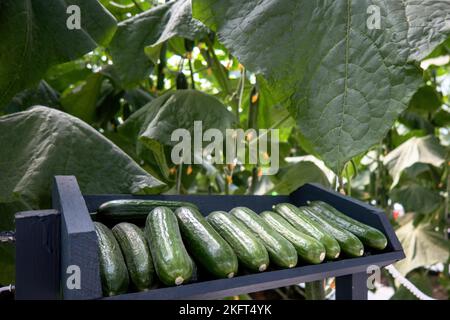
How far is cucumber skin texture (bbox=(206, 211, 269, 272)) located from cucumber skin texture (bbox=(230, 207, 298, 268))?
0.02m

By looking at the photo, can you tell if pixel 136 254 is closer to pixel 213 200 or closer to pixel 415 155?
pixel 213 200

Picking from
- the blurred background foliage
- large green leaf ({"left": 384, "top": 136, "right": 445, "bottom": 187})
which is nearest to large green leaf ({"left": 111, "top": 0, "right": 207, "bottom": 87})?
the blurred background foliage

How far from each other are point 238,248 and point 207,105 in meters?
0.59

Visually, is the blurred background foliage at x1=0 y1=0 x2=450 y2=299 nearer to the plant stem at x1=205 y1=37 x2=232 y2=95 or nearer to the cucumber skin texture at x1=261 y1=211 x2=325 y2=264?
the plant stem at x1=205 y1=37 x2=232 y2=95

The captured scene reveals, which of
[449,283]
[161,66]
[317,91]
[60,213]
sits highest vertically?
[161,66]

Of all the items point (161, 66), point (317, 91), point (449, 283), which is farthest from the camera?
point (449, 283)

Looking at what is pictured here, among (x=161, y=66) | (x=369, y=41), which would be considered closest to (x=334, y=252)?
(x=369, y=41)

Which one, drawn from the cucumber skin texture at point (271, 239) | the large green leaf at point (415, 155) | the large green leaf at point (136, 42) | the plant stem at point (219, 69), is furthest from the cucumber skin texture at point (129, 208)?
the large green leaf at point (415, 155)

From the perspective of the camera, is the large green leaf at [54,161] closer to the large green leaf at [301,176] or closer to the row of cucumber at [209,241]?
the row of cucumber at [209,241]

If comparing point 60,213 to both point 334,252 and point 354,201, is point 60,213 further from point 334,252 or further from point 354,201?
point 354,201

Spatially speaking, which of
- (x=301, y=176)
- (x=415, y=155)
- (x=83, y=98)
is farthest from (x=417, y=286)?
(x=83, y=98)

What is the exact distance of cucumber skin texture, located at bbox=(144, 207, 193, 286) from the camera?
55cm

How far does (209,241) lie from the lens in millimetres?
633

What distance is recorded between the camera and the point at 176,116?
44.8 inches
